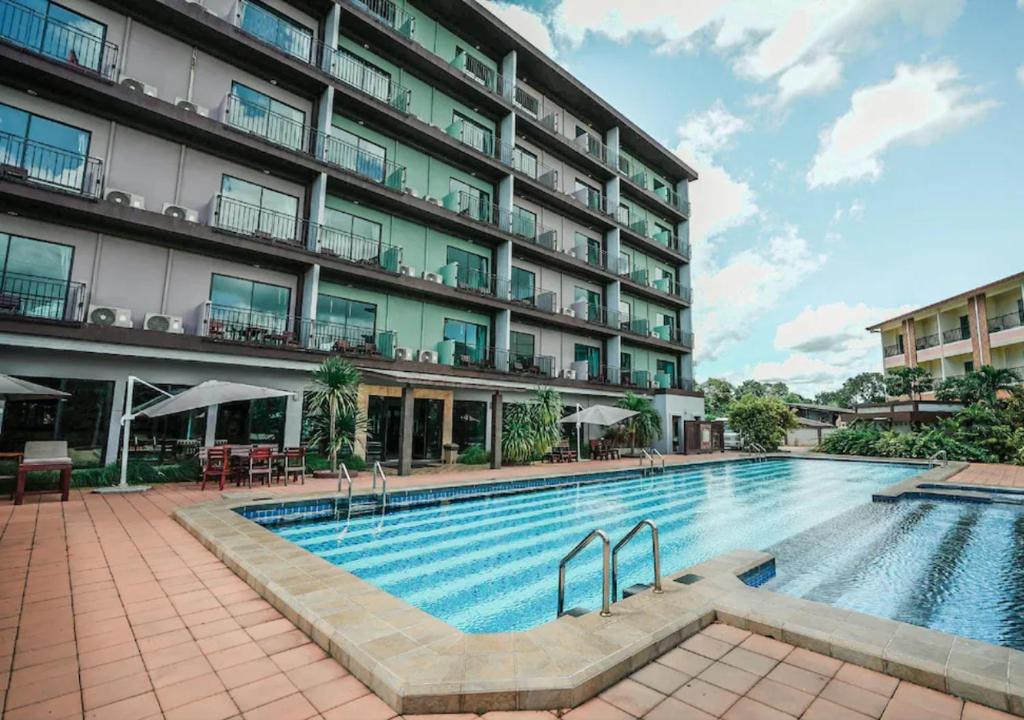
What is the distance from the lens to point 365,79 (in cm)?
1570

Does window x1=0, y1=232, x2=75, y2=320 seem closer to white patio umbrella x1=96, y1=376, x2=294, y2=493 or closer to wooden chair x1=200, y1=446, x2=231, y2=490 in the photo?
A: white patio umbrella x1=96, y1=376, x2=294, y2=493

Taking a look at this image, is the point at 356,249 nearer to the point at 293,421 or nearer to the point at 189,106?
the point at 189,106

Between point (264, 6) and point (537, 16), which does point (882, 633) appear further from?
point (537, 16)

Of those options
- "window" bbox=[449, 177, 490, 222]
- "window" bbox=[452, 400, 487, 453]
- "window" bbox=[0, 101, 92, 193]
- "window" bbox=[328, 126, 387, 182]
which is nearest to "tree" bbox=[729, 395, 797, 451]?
"window" bbox=[452, 400, 487, 453]

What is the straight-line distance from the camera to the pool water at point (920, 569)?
4867mm

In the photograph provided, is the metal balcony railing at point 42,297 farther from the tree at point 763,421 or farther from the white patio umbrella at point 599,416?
the tree at point 763,421

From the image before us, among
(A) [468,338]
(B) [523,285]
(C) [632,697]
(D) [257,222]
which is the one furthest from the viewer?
(B) [523,285]

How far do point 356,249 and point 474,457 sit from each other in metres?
7.90

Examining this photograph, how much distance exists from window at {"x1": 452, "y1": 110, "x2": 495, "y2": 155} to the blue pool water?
45.5ft

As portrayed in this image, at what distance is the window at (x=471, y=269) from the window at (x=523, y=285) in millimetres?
1559

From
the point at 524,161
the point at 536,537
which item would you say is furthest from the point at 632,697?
the point at 524,161

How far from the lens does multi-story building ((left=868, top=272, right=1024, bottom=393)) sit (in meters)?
26.0

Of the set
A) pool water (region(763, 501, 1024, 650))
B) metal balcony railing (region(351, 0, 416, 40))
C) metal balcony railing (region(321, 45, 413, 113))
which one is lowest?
pool water (region(763, 501, 1024, 650))

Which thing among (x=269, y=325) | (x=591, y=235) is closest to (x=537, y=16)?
(x=591, y=235)
